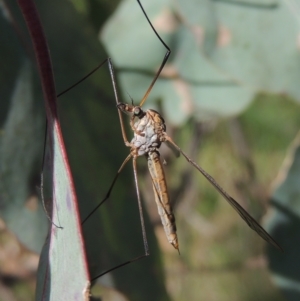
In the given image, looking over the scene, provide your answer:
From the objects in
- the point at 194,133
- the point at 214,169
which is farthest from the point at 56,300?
the point at 214,169

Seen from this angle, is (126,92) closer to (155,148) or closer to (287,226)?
(155,148)

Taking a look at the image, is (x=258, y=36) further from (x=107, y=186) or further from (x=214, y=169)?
(x=214, y=169)

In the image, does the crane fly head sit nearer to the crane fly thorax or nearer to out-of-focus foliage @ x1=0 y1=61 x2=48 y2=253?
the crane fly thorax

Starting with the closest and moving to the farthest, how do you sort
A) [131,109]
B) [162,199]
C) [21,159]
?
1. [21,159]
2. [131,109]
3. [162,199]

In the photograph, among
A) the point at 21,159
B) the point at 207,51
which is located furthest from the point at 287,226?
the point at 21,159

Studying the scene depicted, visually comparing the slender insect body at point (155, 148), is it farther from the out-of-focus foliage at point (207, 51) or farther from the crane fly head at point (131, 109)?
the out-of-focus foliage at point (207, 51)

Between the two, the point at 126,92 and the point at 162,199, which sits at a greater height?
the point at 126,92

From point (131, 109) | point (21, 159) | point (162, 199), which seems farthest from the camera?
point (162, 199)
